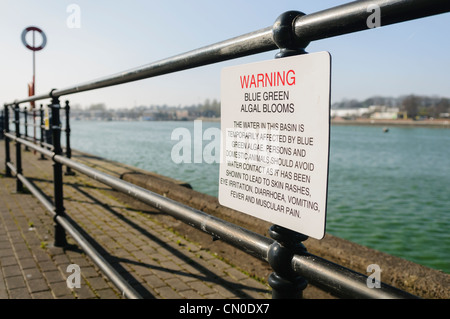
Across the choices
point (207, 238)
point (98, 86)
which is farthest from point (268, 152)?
point (207, 238)

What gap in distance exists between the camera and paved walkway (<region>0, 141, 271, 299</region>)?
9.52ft

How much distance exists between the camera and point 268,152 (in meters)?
1.04

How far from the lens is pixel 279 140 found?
0.99 meters

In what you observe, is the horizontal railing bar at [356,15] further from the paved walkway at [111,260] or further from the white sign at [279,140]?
the paved walkway at [111,260]

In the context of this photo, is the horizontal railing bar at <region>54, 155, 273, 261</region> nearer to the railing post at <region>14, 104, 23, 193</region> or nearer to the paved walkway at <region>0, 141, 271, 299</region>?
the paved walkway at <region>0, 141, 271, 299</region>

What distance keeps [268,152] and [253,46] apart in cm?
30

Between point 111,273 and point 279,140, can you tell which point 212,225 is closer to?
point 279,140

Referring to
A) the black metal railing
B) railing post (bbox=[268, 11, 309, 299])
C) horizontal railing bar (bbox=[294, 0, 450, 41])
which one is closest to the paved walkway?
the black metal railing

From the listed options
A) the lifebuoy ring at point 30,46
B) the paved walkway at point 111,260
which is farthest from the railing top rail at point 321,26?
the lifebuoy ring at point 30,46

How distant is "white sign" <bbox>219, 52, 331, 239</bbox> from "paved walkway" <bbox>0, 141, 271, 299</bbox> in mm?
1998

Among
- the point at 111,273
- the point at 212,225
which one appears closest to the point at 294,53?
the point at 212,225

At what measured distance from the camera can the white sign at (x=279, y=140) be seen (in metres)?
0.88

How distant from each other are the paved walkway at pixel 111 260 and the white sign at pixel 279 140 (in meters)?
2.00

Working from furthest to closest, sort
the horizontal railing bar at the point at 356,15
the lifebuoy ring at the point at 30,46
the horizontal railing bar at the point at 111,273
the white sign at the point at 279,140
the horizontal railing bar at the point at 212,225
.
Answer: the lifebuoy ring at the point at 30,46, the horizontal railing bar at the point at 111,273, the horizontal railing bar at the point at 212,225, the white sign at the point at 279,140, the horizontal railing bar at the point at 356,15
